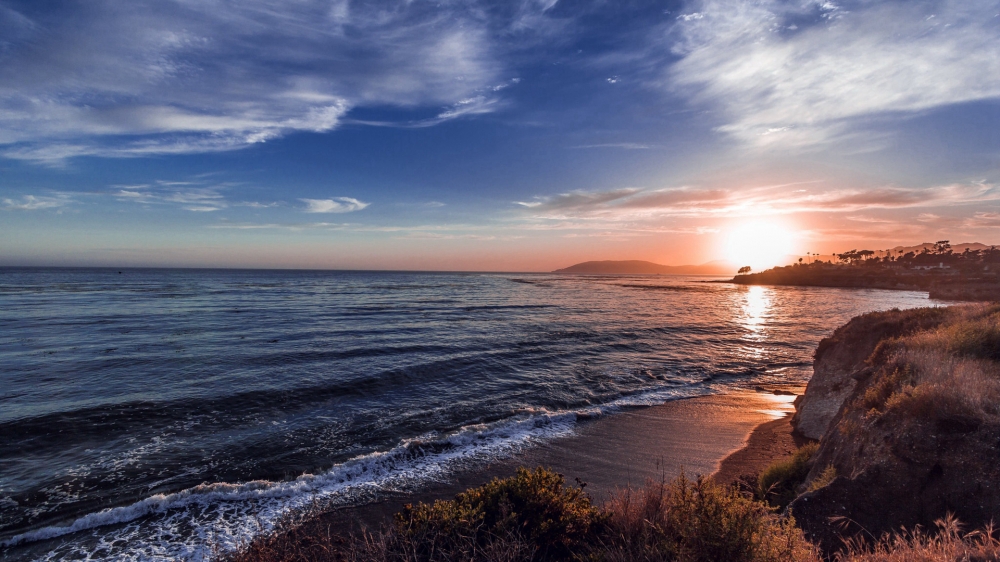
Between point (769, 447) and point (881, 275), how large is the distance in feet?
379

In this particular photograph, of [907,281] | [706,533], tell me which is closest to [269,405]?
[706,533]

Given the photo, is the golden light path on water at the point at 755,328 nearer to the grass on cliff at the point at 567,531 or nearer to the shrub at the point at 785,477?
the shrub at the point at 785,477

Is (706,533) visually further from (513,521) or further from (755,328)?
(755,328)

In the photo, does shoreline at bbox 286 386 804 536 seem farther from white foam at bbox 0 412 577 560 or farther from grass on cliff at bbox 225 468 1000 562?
grass on cliff at bbox 225 468 1000 562

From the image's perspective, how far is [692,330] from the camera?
29.1 m

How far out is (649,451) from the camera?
9992mm

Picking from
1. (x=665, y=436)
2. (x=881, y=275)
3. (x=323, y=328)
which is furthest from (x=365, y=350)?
(x=881, y=275)

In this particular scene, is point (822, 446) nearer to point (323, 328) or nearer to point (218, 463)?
point (218, 463)

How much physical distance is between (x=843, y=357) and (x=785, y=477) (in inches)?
232

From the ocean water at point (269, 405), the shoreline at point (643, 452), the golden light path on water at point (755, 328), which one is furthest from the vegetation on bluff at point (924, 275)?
the shoreline at point (643, 452)

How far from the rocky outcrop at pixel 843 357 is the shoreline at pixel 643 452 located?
2.22ft

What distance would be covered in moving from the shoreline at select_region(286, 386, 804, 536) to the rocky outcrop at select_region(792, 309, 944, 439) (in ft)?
2.22

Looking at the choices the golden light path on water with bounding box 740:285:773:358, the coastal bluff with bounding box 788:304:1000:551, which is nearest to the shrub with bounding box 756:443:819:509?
the coastal bluff with bounding box 788:304:1000:551

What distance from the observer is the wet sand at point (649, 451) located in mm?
8023
